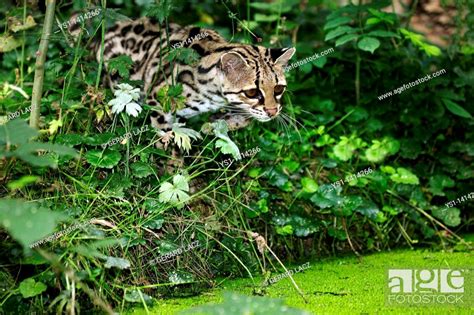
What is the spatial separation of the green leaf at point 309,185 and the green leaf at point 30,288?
78.0 inches

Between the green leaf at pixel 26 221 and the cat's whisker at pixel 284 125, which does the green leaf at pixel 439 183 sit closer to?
the cat's whisker at pixel 284 125

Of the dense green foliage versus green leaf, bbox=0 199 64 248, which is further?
the dense green foliage

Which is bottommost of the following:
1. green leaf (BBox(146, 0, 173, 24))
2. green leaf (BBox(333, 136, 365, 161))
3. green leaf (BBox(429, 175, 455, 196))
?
green leaf (BBox(429, 175, 455, 196))

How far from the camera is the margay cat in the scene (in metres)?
4.94

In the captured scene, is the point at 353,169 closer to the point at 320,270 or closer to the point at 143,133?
the point at 320,270

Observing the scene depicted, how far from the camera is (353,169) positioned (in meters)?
5.52

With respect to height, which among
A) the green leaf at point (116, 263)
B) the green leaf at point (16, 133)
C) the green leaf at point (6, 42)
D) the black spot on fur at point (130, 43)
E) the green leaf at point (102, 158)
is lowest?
the green leaf at point (116, 263)

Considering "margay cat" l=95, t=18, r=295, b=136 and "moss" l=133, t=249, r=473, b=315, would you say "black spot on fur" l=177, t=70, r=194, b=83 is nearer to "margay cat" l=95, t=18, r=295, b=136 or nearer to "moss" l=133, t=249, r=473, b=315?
"margay cat" l=95, t=18, r=295, b=136

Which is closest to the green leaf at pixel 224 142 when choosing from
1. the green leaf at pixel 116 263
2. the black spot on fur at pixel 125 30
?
the green leaf at pixel 116 263

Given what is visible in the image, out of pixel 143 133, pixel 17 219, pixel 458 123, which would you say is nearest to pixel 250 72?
pixel 143 133

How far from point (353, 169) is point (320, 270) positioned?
1.08 meters

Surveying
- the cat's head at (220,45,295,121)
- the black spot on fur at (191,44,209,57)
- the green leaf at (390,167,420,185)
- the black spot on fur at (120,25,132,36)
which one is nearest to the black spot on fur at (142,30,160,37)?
the black spot on fur at (120,25,132,36)

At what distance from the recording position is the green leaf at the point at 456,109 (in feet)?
18.5

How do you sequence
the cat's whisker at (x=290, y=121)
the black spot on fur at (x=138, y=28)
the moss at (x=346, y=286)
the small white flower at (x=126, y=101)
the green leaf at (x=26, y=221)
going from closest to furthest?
the green leaf at (x=26, y=221) < the moss at (x=346, y=286) < the small white flower at (x=126, y=101) < the cat's whisker at (x=290, y=121) < the black spot on fur at (x=138, y=28)
